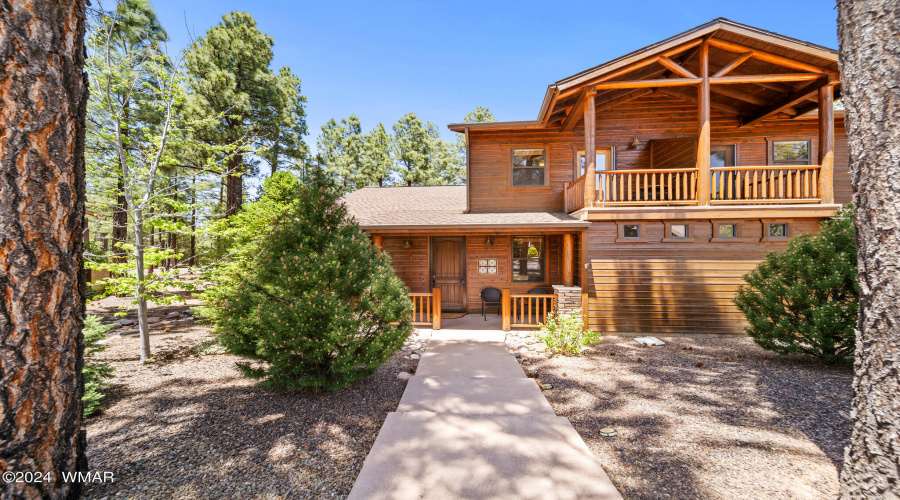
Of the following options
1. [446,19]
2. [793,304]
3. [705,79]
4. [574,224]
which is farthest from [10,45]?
[446,19]

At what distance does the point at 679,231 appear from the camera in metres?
6.88

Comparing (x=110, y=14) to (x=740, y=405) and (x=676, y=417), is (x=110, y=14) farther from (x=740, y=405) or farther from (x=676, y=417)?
(x=740, y=405)

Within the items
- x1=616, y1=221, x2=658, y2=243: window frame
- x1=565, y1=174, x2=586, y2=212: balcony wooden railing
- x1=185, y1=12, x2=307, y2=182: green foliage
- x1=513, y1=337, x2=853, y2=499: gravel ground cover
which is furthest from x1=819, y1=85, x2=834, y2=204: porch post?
x1=185, y1=12, x2=307, y2=182: green foliage

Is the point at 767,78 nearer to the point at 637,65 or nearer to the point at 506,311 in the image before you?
the point at 637,65

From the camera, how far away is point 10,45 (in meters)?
1.57

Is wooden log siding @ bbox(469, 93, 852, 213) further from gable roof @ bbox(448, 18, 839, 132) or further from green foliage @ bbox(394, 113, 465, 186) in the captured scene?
green foliage @ bbox(394, 113, 465, 186)

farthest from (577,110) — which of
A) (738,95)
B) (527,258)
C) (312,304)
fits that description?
(312,304)

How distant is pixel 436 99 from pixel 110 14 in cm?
1461

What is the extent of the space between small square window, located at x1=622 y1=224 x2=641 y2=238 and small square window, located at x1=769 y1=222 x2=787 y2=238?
109 inches

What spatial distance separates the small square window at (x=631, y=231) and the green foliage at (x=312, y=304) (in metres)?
5.47

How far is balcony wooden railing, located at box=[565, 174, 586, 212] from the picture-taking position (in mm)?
7278

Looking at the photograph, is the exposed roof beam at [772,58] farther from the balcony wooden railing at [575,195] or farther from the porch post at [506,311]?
the porch post at [506,311]

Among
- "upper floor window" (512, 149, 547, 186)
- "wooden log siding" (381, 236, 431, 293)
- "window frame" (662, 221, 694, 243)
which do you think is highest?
"upper floor window" (512, 149, 547, 186)

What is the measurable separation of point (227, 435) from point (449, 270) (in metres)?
6.58
